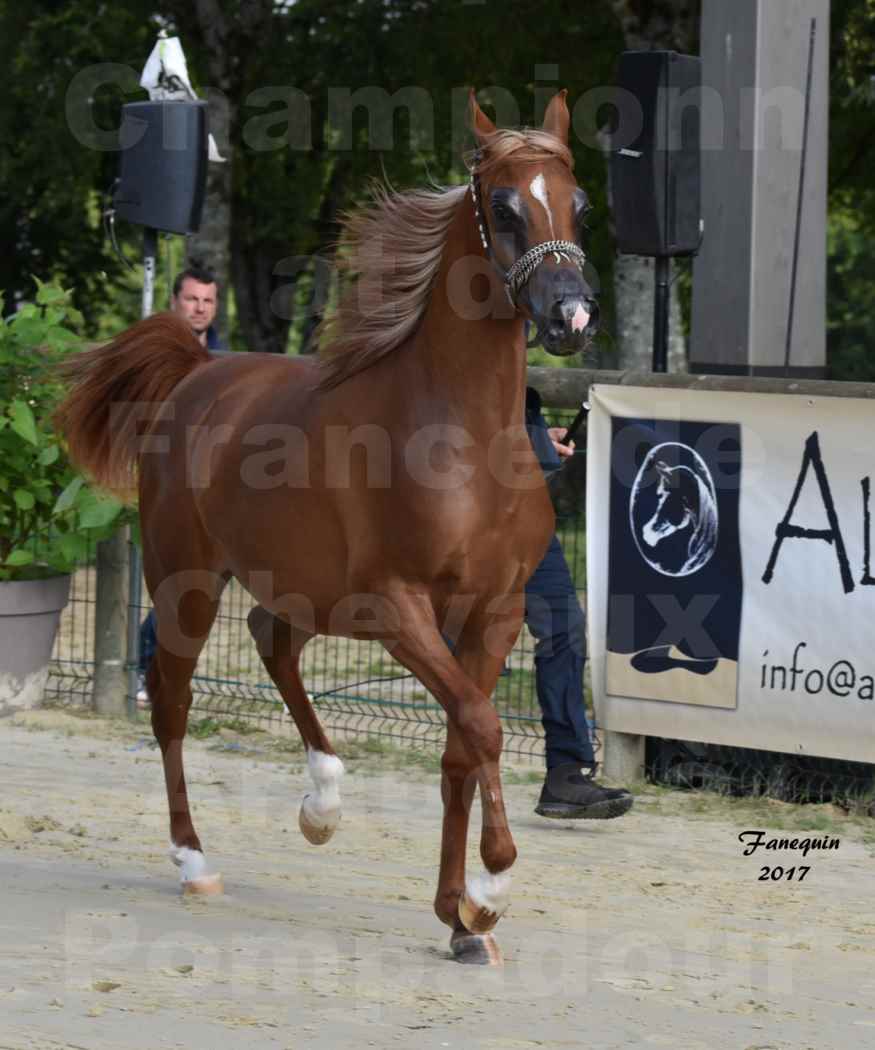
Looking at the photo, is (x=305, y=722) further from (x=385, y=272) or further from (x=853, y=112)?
(x=853, y=112)

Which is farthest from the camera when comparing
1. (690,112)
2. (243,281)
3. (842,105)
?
(243,281)

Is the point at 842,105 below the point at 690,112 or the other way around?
the other way around

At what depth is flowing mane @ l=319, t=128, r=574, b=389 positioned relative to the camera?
202 inches

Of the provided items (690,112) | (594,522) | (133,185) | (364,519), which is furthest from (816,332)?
(364,519)

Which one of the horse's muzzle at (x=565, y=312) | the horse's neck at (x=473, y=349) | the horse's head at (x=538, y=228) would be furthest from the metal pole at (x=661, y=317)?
the horse's muzzle at (x=565, y=312)

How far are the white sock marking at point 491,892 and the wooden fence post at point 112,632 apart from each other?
4266 millimetres

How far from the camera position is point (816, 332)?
9633 millimetres

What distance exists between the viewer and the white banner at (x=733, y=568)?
6.80 m

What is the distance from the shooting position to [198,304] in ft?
29.3

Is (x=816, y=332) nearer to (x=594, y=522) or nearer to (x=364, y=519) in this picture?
(x=594, y=522)

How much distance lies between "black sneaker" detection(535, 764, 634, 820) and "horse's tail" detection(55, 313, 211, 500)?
1.88 m

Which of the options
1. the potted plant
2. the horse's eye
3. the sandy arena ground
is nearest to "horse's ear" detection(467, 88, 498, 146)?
the horse's eye

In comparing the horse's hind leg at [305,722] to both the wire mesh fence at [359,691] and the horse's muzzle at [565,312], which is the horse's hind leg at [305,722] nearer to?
the wire mesh fence at [359,691]

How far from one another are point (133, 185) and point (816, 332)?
11.6ft
